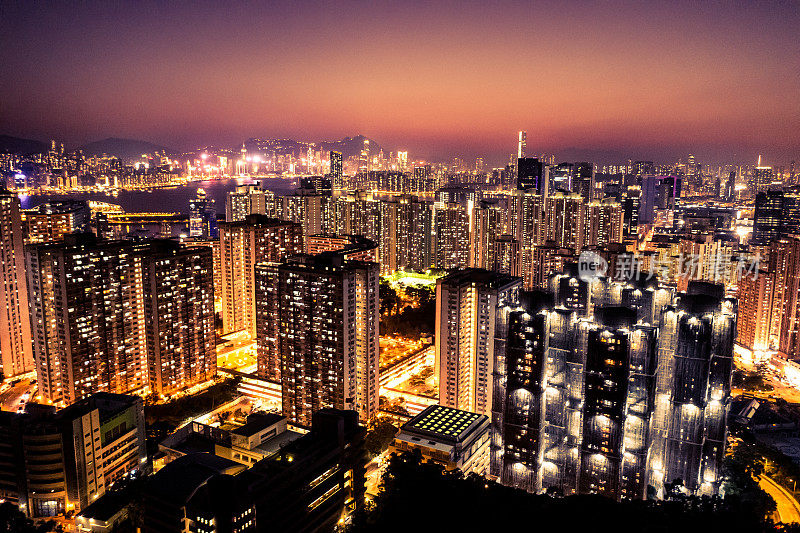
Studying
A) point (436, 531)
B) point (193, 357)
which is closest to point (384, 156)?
point (193, 357)

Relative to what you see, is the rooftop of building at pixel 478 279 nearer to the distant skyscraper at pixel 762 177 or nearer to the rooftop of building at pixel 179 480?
the rooftop of building at pixel 179 480

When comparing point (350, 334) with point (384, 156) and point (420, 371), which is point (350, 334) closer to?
point (420, 371)

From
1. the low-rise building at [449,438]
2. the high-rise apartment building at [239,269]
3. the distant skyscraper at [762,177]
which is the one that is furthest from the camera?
the distant skyscraper at [762,177]

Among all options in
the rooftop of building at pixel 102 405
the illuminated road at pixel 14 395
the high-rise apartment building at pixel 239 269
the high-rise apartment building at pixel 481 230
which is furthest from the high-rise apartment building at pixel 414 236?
the rooftop of building at pixel 102 405

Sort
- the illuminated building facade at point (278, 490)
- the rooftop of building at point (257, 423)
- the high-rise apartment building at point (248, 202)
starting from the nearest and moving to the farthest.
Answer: the illuminated building facade at point (278, 490), the rooftop of building at point (257, 423), the high-rise apartment building at point (248, 202)

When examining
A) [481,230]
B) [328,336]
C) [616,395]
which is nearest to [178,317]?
[328,336]

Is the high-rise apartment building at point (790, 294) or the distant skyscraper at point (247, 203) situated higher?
the distant skyscraper at point (247, 203)
